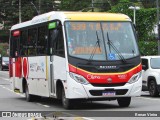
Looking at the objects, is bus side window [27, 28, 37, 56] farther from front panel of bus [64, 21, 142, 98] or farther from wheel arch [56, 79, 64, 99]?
front panel of bus [64, 21, 142, 98]

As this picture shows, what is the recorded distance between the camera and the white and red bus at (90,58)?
1593 centimetres

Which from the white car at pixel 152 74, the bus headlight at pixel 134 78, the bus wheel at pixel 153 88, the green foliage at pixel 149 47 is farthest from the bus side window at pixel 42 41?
the green foliage at pixel 149 47

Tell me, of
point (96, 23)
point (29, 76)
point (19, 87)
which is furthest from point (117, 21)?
point (19, 87)

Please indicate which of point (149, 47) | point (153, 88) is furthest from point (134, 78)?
point (149, 47)

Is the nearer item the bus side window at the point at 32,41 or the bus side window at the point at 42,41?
the bus side window at the point at 42,41

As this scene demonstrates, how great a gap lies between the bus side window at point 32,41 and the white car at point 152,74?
17.7 ft

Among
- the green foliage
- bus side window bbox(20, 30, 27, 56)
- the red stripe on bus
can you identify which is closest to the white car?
bus side window bbox(20, 30, 27, 56)

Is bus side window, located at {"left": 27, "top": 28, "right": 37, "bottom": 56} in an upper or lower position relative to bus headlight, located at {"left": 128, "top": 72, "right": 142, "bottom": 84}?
upper

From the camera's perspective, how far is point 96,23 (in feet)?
55.4

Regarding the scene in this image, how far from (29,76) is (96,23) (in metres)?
4.88

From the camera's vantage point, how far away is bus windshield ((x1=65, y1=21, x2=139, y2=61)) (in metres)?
16.2

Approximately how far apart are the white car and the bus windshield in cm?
564

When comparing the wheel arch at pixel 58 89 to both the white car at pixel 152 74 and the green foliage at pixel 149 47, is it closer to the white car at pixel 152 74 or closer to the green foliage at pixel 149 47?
the white car at pixel 152 74

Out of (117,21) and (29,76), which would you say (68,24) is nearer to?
(117,21)
